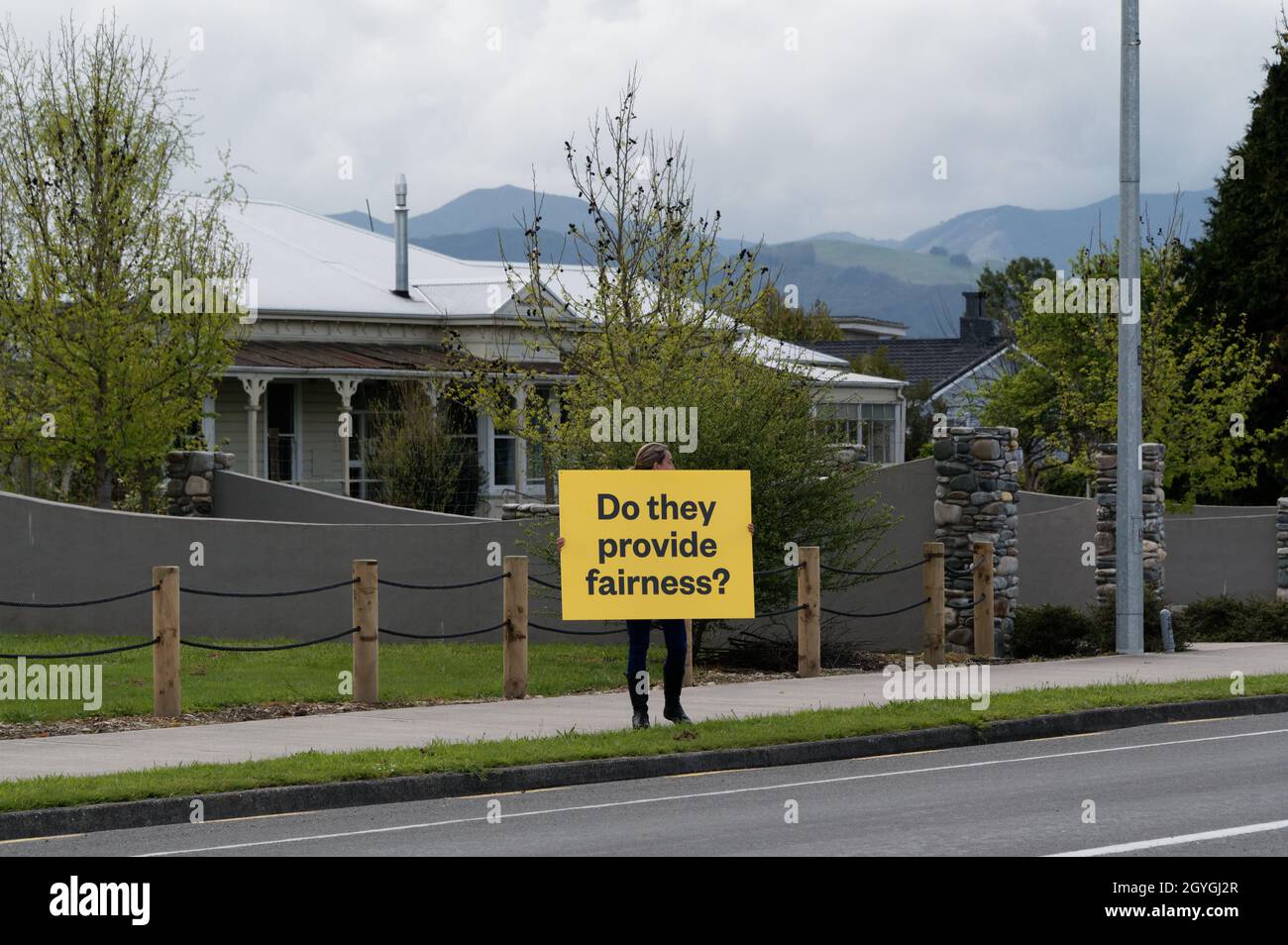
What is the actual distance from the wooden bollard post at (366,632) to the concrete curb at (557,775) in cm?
409

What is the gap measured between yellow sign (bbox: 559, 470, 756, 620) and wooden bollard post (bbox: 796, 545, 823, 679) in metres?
2.98

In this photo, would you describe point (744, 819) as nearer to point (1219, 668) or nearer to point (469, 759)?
point (469, 759)

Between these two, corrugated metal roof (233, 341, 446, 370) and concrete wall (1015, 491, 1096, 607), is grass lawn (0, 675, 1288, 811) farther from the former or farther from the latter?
corrugated metal roof (233, 341, 446, 370)

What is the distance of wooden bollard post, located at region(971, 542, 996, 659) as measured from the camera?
20812 millimetres

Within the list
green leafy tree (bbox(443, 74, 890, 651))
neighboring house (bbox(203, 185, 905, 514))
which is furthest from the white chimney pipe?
green leafy tree (bbox(443, 74, 890, 651))

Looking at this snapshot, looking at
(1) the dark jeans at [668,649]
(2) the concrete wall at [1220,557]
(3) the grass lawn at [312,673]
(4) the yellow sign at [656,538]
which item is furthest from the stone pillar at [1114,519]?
(1) the dark jeans at [668,649]

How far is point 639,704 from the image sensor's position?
14.0 meters

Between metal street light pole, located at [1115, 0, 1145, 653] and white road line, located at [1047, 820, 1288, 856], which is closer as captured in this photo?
white road line, located at [1047, 820, 1288, 856]

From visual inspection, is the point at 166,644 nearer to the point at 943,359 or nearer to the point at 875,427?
the point at 875,427

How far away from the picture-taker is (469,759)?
12.2m

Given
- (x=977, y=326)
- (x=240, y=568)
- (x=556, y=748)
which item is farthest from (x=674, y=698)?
(x=977, y=326)

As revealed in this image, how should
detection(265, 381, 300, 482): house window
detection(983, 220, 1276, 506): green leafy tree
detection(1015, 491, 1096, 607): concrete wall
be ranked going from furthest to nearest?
detection(265, 381, 300, 482): house window, detection(983, 220, 1276, 506): green leafy tree, detection(1015, 491, 1096, 607): concrete wall

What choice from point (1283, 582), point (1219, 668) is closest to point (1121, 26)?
point (1219, 668)
